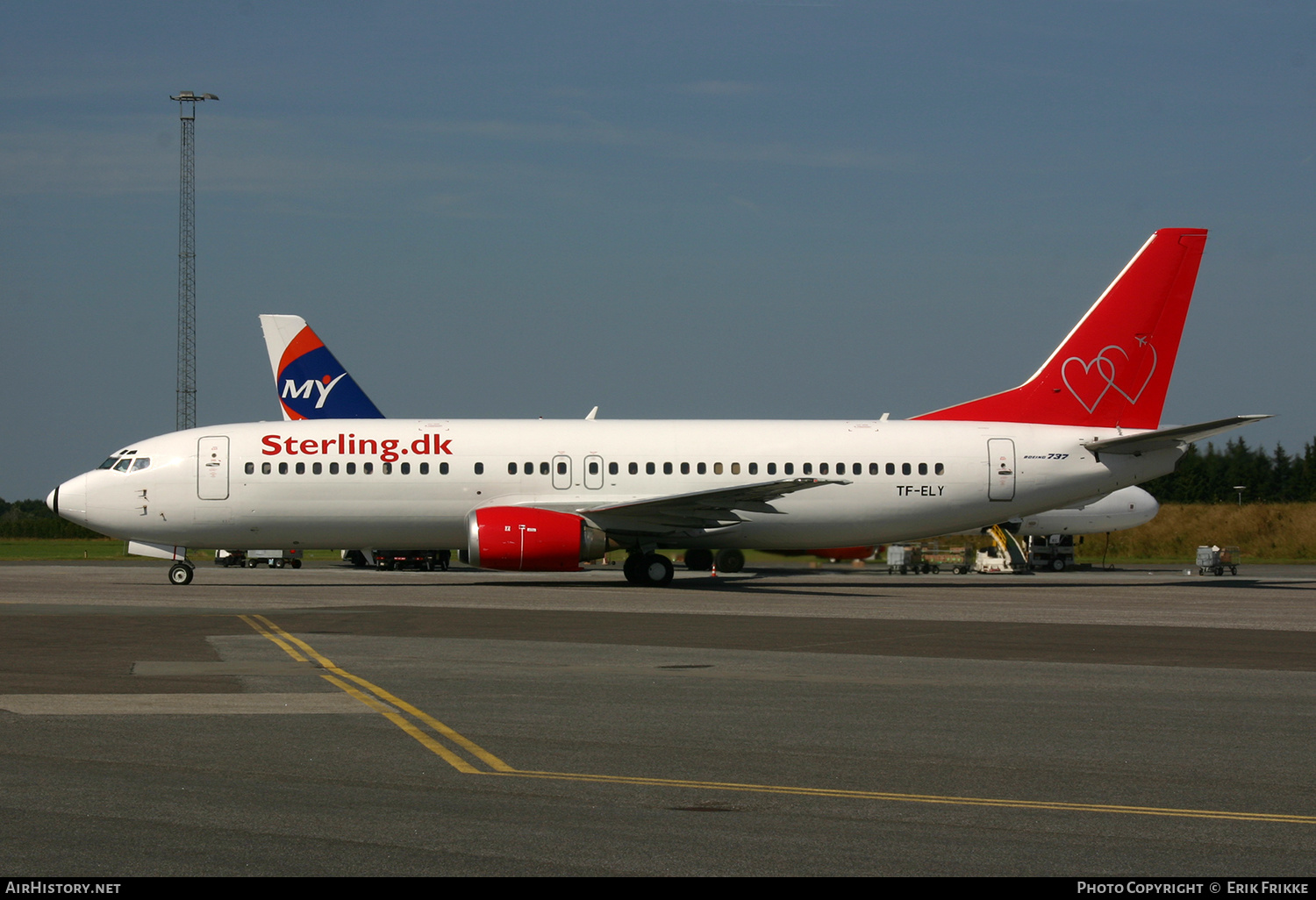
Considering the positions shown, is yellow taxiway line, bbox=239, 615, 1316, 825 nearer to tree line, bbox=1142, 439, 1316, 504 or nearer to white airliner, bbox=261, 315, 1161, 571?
white airliner, bbox=261, 315, 1161, 571

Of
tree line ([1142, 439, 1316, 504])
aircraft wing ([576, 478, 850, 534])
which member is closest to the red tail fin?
aircraft wing ([576, 478, 850, 534])

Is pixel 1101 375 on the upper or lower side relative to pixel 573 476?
upper

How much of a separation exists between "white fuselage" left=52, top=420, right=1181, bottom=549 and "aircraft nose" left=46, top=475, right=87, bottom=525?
4 cm

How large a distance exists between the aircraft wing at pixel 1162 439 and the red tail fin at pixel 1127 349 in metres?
1.22

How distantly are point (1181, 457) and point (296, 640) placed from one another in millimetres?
23505

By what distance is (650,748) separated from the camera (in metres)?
9.16

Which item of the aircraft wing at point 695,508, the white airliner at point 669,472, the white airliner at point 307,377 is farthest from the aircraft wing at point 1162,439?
the white airliner at point 307,377

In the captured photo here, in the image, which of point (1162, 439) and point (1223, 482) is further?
point (1223, 482)

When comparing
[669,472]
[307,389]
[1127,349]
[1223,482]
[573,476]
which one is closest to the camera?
[573,476]

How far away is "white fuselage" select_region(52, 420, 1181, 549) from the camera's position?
30062mm

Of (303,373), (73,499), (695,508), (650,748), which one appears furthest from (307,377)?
(650,748)

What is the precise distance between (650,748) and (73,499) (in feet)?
82.1

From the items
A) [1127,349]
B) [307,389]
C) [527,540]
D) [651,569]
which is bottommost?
[651,569]

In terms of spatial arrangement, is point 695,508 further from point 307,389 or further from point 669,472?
point 307,389
